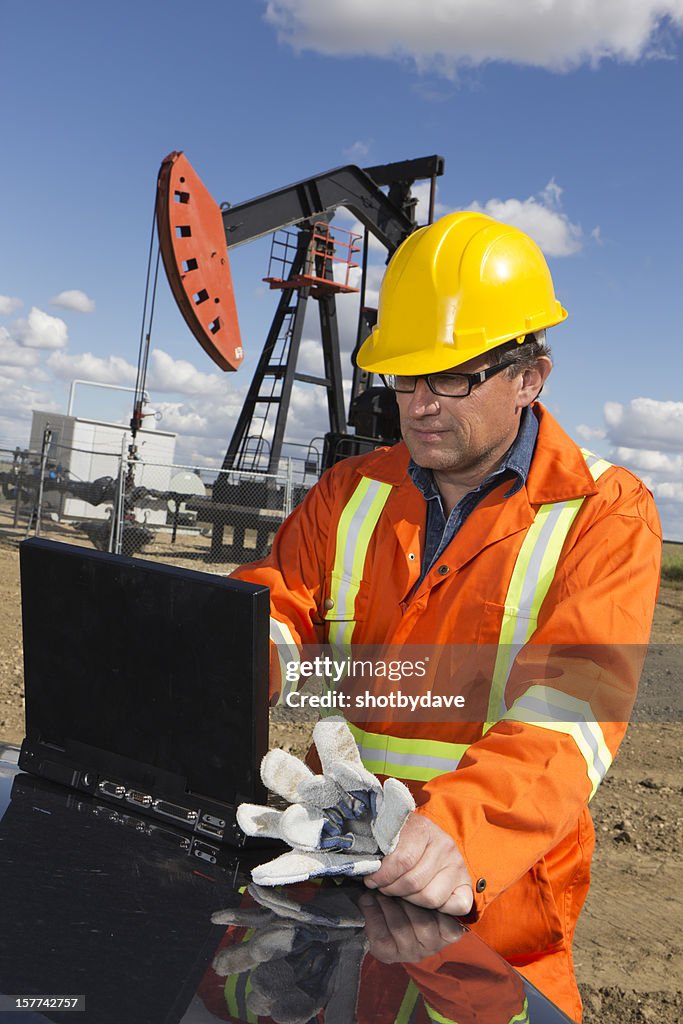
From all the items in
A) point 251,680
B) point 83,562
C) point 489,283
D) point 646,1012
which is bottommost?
point 646,1012

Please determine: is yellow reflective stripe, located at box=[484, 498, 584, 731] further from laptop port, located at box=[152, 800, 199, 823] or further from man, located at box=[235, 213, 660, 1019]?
laptop port, located at box=[152, 800, 199, 823]

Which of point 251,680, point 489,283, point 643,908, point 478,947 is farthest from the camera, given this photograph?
point 643,908

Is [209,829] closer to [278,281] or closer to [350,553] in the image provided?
[350,553]

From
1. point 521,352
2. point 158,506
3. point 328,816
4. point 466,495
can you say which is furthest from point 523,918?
point 158,506

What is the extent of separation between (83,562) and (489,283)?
3.81ft

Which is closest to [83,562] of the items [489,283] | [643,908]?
[489,283]

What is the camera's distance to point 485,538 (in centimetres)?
217

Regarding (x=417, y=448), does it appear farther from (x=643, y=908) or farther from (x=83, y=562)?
(x=643, y=908)

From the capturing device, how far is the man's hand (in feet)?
4.92

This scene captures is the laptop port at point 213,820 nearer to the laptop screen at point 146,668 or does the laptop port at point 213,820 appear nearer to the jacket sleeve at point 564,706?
the laptop screen at point 146,668

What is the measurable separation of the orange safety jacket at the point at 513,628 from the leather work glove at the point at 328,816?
0.11m

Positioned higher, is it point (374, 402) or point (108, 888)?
point (374, 402)

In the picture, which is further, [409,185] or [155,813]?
[409,185]

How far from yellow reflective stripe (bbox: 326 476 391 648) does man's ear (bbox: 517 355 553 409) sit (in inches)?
15.8
